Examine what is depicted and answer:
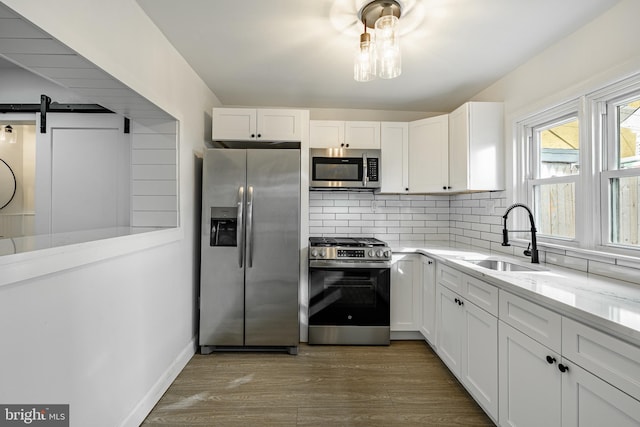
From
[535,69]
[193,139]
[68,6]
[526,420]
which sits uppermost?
[535,69]

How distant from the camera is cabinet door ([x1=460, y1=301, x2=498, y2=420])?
1759mm

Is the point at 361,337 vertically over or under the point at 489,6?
under

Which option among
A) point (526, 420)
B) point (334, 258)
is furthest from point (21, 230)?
point (526, 420)

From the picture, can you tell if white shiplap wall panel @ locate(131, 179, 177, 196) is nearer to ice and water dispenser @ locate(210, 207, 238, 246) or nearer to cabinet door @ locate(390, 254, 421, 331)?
ice and water dispenser @ locate(210, 207, 238, 246)

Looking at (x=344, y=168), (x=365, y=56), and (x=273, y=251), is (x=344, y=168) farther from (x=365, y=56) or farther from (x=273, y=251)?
(x=365, y=56)

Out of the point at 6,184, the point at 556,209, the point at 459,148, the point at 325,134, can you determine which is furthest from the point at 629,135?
the point at 6,184

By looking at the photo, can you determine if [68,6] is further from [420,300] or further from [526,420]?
[420,300]

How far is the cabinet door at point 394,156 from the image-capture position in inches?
130

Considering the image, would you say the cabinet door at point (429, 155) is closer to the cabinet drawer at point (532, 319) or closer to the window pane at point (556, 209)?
the window pane at point (556, 209)

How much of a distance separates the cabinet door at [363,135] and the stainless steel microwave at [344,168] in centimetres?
8

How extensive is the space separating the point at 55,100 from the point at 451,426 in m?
3.73

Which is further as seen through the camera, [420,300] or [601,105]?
[420,300]

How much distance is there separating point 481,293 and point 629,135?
123 centimetres

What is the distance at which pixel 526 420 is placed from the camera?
4.83ft
